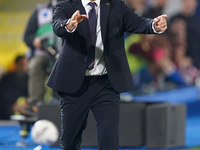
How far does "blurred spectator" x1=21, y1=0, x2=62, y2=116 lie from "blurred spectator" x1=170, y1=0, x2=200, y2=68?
247 cm

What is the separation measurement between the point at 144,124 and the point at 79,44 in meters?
2.20

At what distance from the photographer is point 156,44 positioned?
6.77m

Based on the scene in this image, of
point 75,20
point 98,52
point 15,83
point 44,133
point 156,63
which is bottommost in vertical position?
point 44,133

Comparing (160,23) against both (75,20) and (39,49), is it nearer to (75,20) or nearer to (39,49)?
(75,20)

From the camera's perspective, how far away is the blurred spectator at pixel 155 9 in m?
6.67

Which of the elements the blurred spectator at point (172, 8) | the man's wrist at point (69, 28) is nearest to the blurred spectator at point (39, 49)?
the blurred spectator at point (172, 8)

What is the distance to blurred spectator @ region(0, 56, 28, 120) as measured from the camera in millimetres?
6641

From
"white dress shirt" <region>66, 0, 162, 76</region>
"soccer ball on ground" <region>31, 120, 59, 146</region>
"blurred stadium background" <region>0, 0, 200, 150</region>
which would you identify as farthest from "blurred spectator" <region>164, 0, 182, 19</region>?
"white dress shirt" <region>66, 0, 162, 76</region>

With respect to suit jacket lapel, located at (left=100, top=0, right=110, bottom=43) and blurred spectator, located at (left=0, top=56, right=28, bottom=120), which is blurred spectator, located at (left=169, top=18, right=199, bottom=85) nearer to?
blurred spectator, located at (left=0, top=56, right=28, bottom=120)

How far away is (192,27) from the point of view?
6.75 meters

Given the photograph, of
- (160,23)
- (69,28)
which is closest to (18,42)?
(69,28)

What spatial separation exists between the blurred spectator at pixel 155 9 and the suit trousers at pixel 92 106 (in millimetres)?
4101

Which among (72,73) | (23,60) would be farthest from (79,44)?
(23,60)

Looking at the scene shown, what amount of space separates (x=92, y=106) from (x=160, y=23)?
2.71 ft
